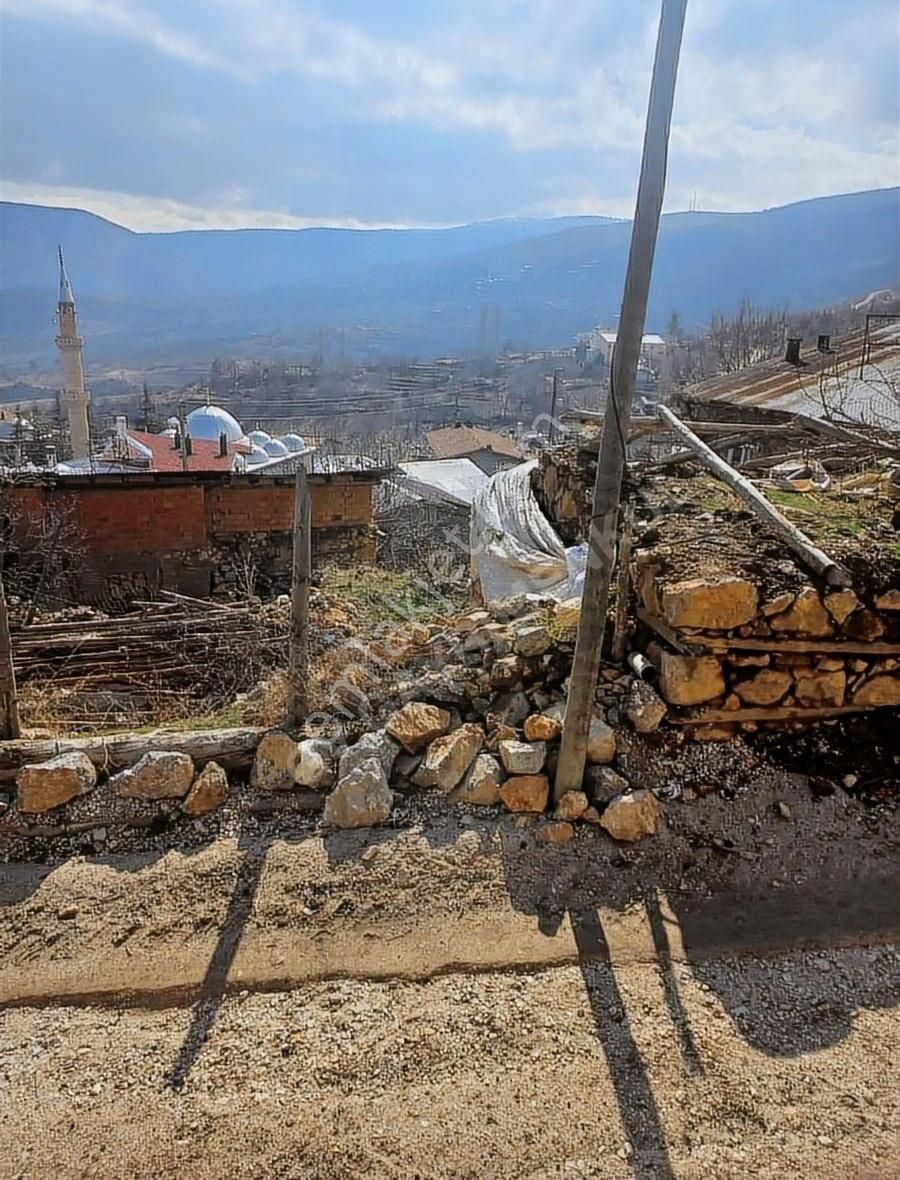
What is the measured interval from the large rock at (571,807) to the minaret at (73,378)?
26559 mm

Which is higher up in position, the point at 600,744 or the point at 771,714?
the point at 771,714

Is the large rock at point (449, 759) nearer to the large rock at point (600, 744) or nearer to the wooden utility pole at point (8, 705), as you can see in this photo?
the large rock at point (600, 744)

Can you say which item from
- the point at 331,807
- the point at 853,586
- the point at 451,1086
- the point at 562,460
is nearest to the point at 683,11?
the point at 853,586

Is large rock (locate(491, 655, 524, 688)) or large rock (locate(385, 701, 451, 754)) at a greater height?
large rock (locate(491, 655, 524, 688))

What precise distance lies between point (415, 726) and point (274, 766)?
0.74m

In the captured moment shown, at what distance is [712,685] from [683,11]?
280cm

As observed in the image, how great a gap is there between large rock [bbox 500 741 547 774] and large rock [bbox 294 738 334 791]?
90 cm

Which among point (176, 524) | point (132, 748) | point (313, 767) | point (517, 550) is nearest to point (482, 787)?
point (313, 767)

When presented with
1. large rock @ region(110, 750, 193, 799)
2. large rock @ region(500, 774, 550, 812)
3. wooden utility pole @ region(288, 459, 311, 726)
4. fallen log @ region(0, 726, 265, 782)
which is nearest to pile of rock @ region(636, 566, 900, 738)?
large rock @ region(500, 774, 550, 812)

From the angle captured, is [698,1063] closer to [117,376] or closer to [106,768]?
[106,768]

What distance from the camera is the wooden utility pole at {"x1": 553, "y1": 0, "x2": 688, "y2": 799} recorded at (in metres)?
2.48

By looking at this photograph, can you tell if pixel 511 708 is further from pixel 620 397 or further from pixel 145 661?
pixel 145 661

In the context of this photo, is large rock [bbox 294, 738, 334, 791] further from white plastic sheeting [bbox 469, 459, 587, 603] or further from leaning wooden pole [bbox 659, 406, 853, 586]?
leaning wooden pole [bbox 659, 406, 853, 586]

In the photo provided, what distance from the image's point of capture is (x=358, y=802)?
131 inches
